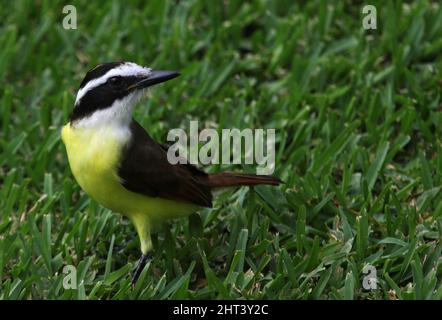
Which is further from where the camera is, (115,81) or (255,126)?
(255,126)

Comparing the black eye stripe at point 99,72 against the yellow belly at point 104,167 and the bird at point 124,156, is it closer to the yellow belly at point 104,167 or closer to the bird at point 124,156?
the bird at point 124,156

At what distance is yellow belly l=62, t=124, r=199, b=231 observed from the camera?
15.2 ft

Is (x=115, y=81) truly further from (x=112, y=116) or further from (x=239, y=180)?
(x=239, y=180)

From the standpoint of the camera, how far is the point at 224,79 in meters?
6.57

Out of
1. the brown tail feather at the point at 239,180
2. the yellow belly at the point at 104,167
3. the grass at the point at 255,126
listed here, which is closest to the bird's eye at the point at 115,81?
the yellow belly at the point at 104,167

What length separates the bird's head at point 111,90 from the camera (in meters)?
4.62

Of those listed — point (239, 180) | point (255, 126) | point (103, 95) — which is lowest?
point (239, 180)

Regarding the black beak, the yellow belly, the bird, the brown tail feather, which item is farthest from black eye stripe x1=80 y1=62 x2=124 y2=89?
the brown tail feather

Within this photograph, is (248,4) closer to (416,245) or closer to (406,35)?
(406,35)

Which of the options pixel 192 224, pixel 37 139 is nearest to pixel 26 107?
pixel 37 139

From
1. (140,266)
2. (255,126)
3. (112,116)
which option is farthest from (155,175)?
(255,126)

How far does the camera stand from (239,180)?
511cm

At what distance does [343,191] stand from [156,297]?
54.9 inches

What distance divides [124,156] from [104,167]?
0.13 metres
